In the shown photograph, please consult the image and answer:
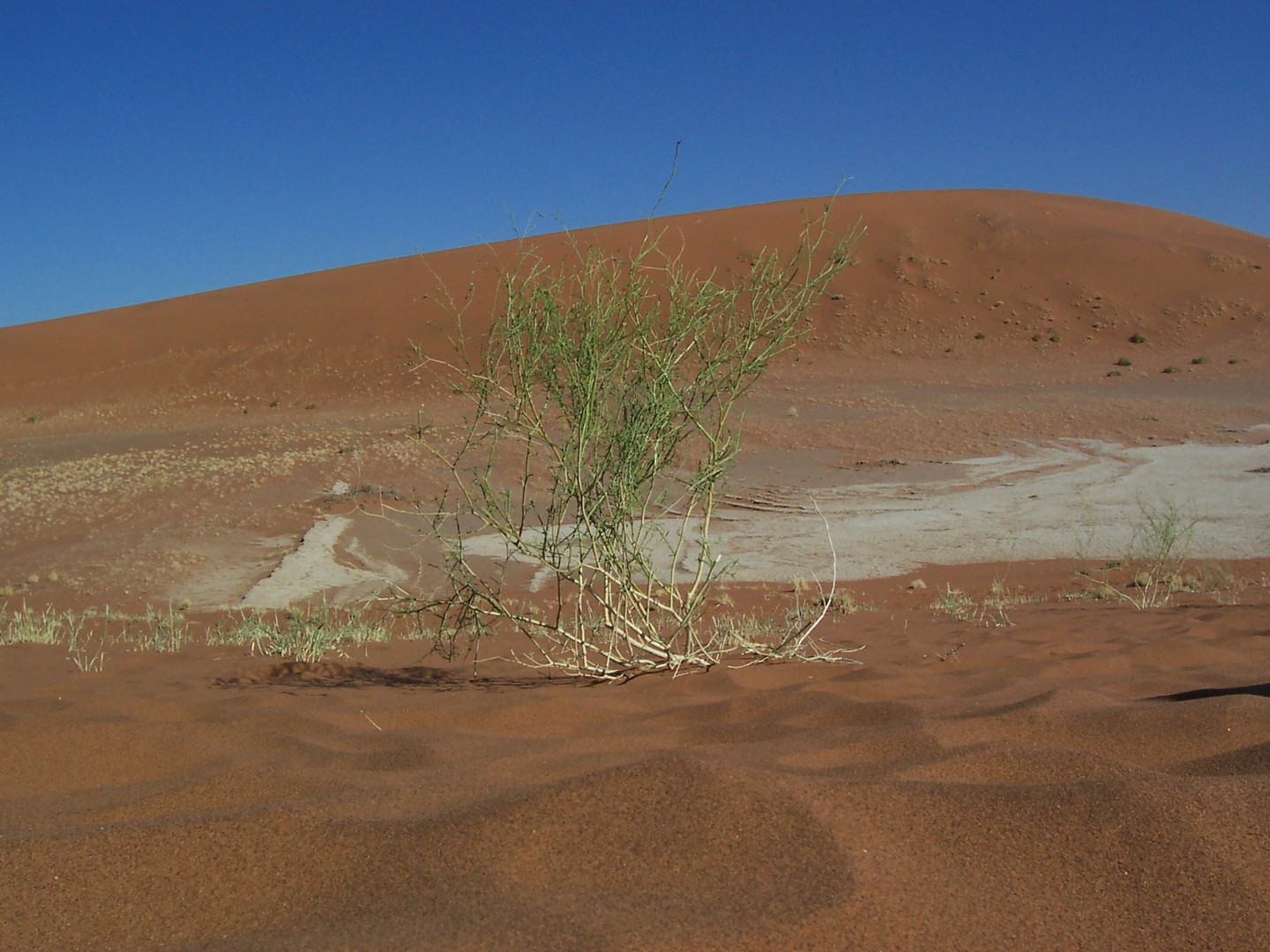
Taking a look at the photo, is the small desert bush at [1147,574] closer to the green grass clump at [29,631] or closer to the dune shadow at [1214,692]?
the dune shadow at [1214,692]

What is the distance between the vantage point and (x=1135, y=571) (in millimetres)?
9867

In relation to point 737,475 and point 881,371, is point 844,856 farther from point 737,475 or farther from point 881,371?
point 881,371

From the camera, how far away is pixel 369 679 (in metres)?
5.71

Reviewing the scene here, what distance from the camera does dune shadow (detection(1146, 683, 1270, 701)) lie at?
161 inches

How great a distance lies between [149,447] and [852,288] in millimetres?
26575

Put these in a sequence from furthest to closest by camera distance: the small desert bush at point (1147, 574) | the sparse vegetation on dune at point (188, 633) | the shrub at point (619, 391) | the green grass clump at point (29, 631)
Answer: the small desert bush at point (1147, 574)
the green grass clump at point (29, 631)
the sparse vegetation on dune at point (188, 633)
the shrub at point (619, 391)

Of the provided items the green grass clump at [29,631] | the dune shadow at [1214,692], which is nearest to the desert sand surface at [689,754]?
Answer: the dune shadow at [1214,692]

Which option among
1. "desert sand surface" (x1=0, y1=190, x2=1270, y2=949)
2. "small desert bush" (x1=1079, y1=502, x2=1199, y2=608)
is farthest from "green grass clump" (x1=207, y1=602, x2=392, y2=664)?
"small desert bush" (x1=1079, y1=502, x2=1199, y2=608)

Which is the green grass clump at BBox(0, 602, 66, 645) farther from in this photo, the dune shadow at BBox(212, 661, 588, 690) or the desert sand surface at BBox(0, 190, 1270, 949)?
the dune shadow at BBox(212, 661, 588, 690)

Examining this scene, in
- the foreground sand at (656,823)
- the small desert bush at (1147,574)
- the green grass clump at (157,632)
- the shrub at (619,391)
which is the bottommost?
the small desert bush at (1147,574)

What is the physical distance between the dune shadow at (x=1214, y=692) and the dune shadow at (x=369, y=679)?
284cm

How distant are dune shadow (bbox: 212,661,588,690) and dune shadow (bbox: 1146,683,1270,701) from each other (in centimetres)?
284

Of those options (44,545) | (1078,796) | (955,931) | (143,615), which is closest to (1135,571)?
(1078,796)

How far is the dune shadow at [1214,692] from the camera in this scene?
13.4 ft
